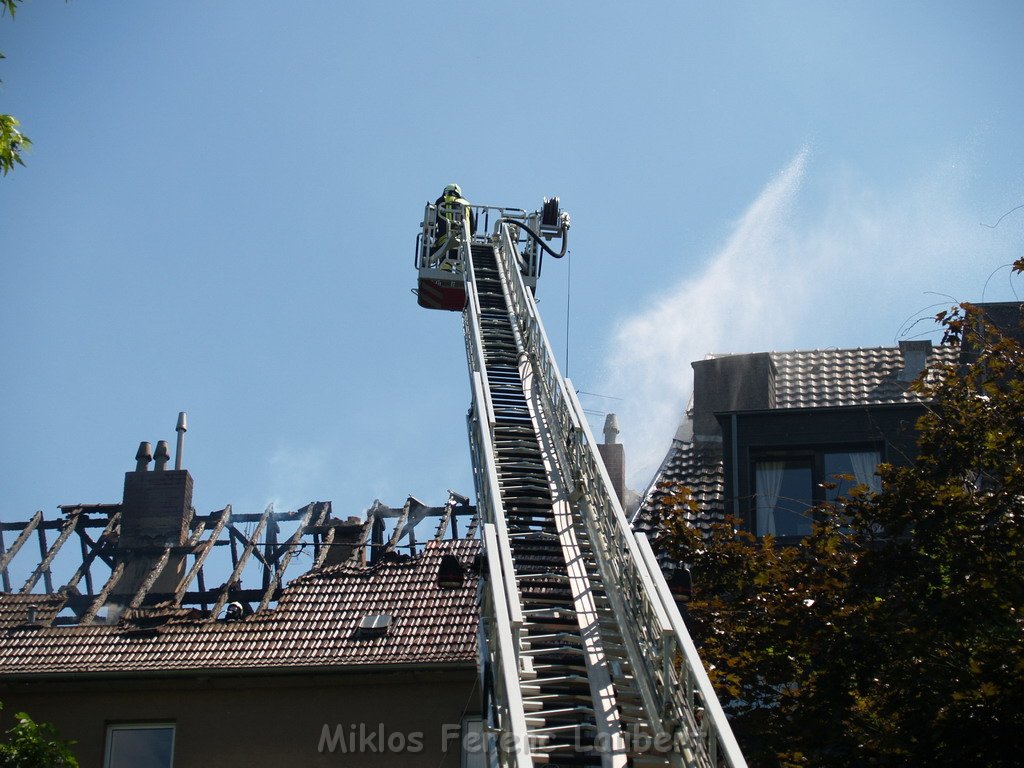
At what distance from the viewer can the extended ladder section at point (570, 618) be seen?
9875 mm

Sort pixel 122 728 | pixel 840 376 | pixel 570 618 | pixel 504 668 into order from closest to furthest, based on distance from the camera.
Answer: pixel 504 668 < pixel 570 618 < pixel 122 728 < pixel 840 376

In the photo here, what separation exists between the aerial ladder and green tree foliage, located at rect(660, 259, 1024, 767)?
3.48 ft

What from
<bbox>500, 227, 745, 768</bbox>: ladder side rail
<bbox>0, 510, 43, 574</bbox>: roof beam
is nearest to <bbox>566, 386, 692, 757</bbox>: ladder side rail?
<bbox>500, 227, 745, 768</bbox>: ladder side rail

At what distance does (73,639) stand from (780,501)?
9.52 meters

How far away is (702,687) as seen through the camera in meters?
9.33

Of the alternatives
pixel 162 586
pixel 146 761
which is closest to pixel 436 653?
pixel 146 761

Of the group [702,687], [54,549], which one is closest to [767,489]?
[702,687]

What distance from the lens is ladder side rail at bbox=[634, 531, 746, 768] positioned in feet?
28.2

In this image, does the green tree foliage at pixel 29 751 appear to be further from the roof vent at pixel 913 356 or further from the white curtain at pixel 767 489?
the roof vent at pixel 913 356

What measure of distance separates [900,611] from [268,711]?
309 inches

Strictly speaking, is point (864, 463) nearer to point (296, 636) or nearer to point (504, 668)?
point (296, 636)

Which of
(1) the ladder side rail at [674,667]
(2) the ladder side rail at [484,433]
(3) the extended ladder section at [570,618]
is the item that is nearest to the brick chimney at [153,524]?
(2) the ladder side rail at [484,433]

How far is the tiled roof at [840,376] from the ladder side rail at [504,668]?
12.5 m

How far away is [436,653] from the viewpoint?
17109 millimetres
